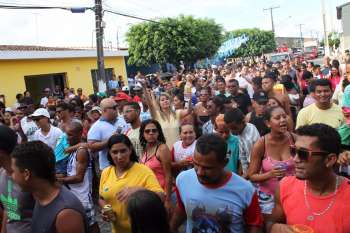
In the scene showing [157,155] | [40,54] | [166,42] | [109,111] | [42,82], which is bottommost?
[157,155]

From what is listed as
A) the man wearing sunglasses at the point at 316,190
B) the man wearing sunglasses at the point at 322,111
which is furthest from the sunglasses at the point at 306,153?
the man wearing sunglasses at the point at 322,111

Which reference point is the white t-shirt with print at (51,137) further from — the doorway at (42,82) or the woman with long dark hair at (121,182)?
the doorway at (42,82)

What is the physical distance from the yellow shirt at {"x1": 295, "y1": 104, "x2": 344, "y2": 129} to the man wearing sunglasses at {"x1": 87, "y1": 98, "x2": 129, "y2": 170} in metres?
2.23

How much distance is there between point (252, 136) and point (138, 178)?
1.54m

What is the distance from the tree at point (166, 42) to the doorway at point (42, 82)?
10993 millimetres

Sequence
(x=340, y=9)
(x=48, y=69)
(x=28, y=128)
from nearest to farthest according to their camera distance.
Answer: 1. (x=28, y=128)
2. (x=48, y=69)
3. (x=340, y=9)

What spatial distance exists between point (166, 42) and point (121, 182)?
1151 inches

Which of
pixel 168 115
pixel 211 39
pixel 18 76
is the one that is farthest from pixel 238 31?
pixel 168 115

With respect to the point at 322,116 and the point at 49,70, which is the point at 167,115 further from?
the point at 49,70

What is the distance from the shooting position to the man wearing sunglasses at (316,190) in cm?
232

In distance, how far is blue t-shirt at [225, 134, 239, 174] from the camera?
4438 millimetres

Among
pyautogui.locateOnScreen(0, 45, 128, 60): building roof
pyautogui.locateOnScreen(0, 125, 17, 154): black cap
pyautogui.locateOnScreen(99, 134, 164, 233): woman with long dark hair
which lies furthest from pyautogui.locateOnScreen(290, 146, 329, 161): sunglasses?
pyautogui.locateOnScreen(0, 45, 128, 60): building roof

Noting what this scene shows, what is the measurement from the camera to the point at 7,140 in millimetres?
3311

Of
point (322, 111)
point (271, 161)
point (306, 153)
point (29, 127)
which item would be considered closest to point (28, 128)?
point (29, 127)
